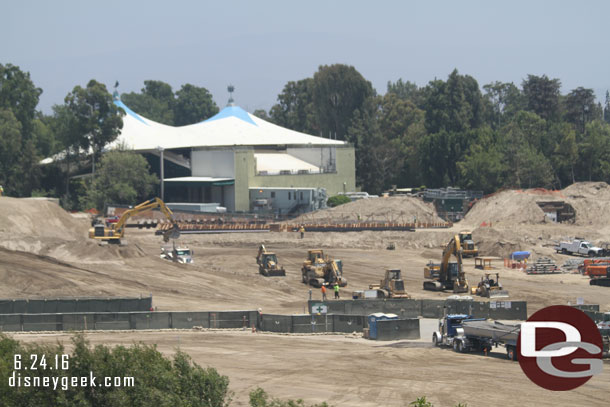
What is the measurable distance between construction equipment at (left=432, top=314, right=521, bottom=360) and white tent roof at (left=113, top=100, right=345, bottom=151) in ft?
246

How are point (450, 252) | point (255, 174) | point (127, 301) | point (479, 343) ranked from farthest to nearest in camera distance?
point (255, 174), point (450, 252), point (127, 301), point (479, 343)

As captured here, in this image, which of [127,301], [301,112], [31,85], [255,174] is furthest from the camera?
[301,112]

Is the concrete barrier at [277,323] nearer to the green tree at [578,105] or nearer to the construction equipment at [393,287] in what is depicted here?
the construction equipment at [393,287]

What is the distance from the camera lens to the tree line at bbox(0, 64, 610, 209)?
107750 millimetres

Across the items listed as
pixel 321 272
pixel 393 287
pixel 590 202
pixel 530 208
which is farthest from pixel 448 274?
pixel 590 202

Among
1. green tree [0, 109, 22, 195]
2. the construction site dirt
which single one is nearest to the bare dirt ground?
the construction site dirt

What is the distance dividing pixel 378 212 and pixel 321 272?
1431 inches

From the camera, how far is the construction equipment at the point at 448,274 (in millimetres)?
53562

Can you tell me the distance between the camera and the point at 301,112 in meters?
168

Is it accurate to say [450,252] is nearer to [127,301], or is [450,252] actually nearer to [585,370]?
[127,301]

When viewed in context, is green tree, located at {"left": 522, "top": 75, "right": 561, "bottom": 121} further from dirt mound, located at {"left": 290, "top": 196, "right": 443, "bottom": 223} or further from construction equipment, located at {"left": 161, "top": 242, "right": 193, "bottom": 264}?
construction equipment, located at {"left": 161, "top": 242, "right": 193, "bottom": 264}

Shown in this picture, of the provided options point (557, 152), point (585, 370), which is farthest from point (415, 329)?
point (557, 152)

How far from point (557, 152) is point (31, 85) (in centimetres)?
7207

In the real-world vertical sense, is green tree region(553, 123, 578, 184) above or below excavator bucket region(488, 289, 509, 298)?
above
